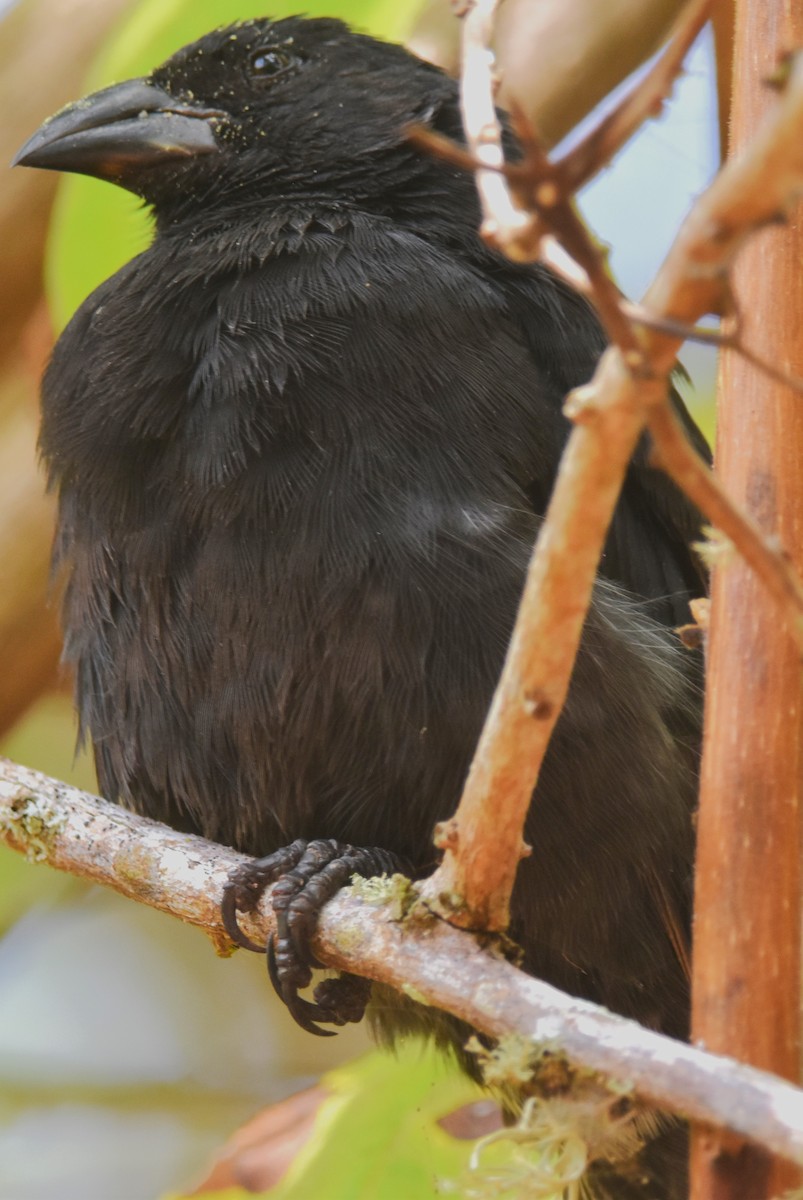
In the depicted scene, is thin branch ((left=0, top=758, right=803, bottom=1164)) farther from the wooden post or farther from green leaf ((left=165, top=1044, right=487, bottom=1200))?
green leaf ((left=165, top=1044, right=487, bottom=1200))

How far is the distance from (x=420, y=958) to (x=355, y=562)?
1.71ft

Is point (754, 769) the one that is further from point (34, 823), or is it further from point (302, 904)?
point (34, 823)

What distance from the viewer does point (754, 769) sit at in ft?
3.88

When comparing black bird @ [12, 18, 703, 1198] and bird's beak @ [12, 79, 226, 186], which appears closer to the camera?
black bird @ [12, 18, 703, 1198]

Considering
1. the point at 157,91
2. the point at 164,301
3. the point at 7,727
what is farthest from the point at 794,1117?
the point at 7,727

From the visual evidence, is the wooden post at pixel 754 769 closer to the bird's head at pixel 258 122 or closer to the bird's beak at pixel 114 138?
the bird's head at pixel 258 122

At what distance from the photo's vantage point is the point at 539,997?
3.80 feet

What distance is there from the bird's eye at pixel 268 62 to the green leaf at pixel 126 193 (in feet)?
0.33

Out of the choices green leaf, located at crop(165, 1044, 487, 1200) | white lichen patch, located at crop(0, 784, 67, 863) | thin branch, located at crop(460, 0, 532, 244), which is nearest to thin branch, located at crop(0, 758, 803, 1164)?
white lichen patch, located at crop(0, 784, 67, 863)

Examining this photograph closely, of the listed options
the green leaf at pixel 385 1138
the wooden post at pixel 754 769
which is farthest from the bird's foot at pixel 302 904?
the wooden post at pixel 754 769

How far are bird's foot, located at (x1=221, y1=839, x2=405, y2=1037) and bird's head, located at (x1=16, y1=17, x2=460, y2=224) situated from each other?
0.89 metres

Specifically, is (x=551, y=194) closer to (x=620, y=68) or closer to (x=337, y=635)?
(x=337, y=635)

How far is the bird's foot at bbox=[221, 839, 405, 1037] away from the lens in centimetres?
152

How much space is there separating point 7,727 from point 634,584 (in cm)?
145
